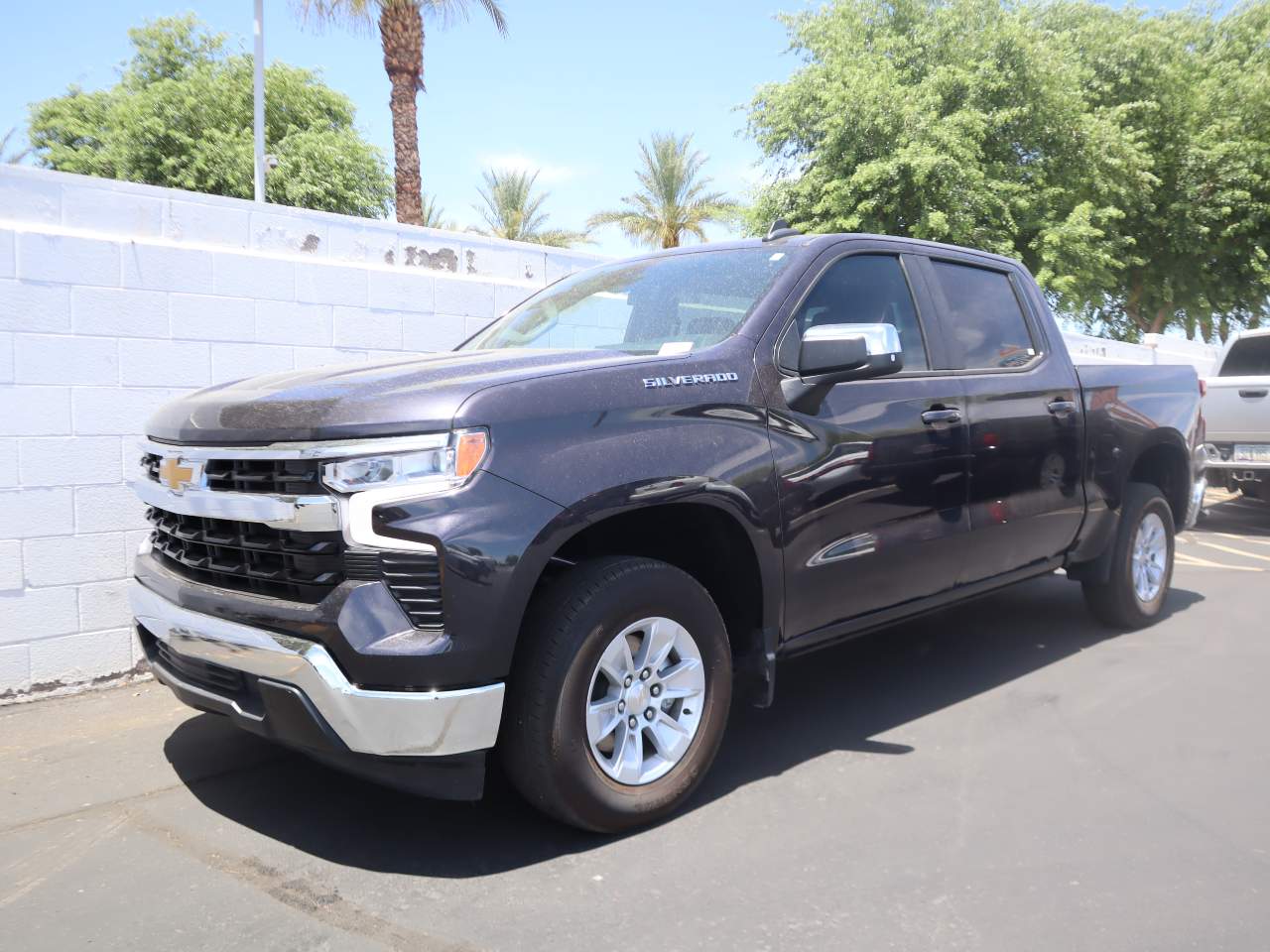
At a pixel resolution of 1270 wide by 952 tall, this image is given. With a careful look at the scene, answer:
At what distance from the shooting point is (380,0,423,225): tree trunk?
61.6ft

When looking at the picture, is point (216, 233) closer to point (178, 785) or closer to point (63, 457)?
point (63, 457)

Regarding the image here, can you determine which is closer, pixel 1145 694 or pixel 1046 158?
pixel 1145 694

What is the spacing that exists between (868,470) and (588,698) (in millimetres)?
1459

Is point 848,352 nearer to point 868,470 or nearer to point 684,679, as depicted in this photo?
point 868,470

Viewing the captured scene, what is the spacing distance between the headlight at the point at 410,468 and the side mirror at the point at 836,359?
133 centimetres

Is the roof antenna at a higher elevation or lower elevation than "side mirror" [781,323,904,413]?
higher

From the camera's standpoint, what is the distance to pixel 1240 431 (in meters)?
10.3

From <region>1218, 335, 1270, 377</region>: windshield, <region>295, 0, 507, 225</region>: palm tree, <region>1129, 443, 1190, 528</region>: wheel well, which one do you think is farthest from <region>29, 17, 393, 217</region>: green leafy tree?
<region>1129, 443, 1190, 528</region>: wheel well

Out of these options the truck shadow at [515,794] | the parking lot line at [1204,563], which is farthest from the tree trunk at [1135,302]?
the truck shadow at [515,794]

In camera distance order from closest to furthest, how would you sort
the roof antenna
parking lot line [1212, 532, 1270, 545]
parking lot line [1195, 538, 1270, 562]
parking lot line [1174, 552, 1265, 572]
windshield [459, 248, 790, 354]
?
windshield [459, 248, 790, 354] → the roof antenna → parking lot line [1174, 552, 1265, 572] → parking lot line [1195, 538, 1270, 562] → parking lot line [1212, 532, 1270, 545]

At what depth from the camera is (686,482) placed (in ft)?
11.2

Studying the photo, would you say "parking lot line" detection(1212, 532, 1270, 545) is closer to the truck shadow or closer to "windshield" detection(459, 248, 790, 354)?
the truck shadow

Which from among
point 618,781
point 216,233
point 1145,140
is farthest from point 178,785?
point 1145,140

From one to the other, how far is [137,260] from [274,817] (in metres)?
2.99
